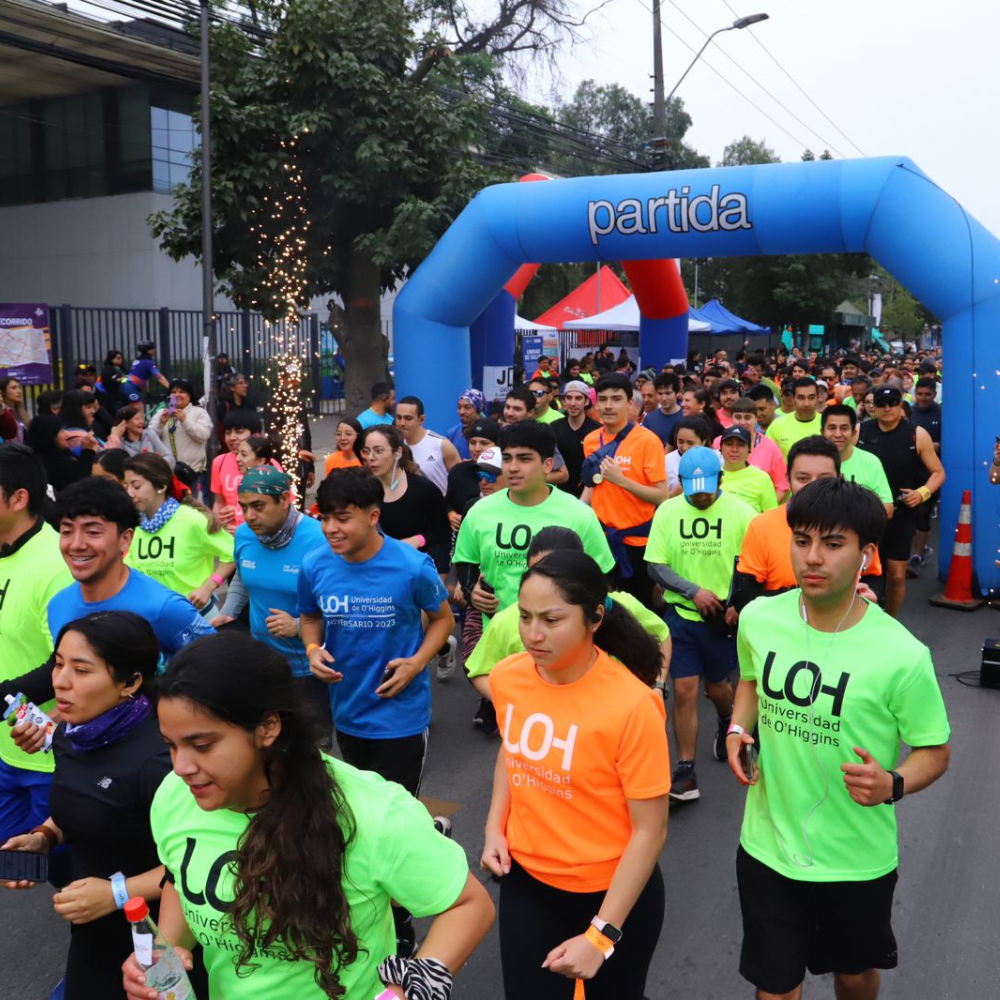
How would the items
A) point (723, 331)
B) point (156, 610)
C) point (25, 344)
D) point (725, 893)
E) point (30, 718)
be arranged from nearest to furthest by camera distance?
point (30, 718) < point (156, 610) < point (725, 893) < point (25, 344) < point (723, 331)

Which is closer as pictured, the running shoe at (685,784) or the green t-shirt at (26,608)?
the green t-shirt at (26,608)

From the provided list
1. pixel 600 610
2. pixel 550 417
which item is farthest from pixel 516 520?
pixel 550 417

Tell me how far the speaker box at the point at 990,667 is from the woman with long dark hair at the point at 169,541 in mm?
5135

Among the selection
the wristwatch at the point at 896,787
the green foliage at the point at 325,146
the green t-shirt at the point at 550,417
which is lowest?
the wristwatch at the point at 896,787

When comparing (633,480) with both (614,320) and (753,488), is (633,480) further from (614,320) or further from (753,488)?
(614,320)

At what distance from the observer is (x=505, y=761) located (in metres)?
2.99

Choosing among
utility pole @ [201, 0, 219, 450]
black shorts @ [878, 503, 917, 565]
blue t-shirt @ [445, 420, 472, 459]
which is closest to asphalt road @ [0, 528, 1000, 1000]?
black shorts @ [878, 503, 917, 565]

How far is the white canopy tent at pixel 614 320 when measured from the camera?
25.4 metres

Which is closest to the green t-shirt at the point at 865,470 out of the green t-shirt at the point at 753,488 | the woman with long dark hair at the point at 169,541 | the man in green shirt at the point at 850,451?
the man in green shirt at the point at 850,451

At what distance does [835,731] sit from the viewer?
287 cm

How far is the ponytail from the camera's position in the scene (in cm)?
285

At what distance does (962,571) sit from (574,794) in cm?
770

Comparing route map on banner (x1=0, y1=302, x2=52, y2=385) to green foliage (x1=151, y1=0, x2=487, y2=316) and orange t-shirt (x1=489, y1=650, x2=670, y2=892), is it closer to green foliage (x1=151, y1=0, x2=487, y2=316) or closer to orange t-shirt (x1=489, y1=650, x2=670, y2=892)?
green foliage (x1=151, y1=0, x2=487, y2=316)

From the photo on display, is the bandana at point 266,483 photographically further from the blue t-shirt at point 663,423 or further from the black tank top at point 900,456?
the black tank top at point 900,456
